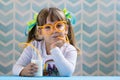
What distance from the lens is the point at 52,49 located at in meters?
1.01

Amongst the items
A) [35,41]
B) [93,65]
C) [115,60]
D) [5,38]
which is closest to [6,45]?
[5,38]

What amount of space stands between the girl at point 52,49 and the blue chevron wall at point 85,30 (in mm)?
318

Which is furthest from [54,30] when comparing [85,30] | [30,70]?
[85,30]

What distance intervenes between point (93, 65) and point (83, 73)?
7 cm

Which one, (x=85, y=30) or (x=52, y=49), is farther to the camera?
(x=85, y=30)

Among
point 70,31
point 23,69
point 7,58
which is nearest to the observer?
point 23,69

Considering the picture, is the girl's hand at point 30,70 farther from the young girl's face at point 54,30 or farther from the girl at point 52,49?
the young girl's face at point 54,30

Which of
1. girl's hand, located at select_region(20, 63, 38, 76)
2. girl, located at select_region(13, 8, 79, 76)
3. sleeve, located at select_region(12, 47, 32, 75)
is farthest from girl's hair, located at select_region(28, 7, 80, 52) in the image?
girl's hand, located at select_region(20, 63, 38, 76)

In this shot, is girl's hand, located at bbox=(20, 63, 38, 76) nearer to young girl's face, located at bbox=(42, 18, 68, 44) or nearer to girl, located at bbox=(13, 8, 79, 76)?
girl, located at bbox=(13, 8, 79, 76)

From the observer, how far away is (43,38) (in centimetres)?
123

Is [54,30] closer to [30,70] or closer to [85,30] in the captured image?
[30,70]

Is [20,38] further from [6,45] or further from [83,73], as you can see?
[83,73]

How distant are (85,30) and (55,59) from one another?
62 centimetres

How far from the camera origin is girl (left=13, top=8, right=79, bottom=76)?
1.00 m
